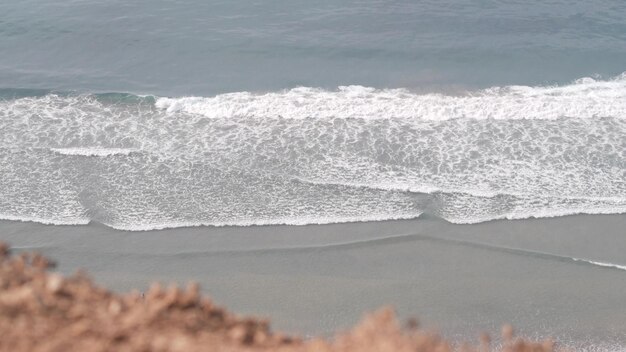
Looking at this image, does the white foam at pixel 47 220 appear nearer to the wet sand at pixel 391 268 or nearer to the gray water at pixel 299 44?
the wet sand at pixel 391 268

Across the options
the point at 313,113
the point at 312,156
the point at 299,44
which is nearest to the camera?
the point at 312,156

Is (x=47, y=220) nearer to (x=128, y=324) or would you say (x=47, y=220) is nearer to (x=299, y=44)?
(x=128, y=324)

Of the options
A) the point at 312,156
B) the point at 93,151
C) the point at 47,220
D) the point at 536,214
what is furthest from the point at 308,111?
the point at 47,220

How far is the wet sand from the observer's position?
10.0 m

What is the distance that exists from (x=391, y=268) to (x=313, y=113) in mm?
5926

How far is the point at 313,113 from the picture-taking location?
15.7m

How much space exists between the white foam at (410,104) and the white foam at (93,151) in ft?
7.33

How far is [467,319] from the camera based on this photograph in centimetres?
996

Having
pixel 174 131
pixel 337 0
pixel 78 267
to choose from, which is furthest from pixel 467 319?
pixel 337 0

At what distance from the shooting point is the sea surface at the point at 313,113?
12.4m

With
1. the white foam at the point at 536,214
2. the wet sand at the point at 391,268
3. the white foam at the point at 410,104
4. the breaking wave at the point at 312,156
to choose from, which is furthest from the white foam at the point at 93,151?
the white foam at the point at 536,214

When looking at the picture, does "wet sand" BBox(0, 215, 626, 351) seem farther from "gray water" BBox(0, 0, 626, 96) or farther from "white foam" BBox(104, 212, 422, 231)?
"gray water" BBox(0, 0, 626, 96)

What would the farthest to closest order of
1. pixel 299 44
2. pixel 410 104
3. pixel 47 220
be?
1. pixel 299 44
2. pixel 410 104
3. pixel 47 220

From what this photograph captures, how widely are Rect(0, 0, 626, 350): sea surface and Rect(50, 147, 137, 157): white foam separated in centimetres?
5
